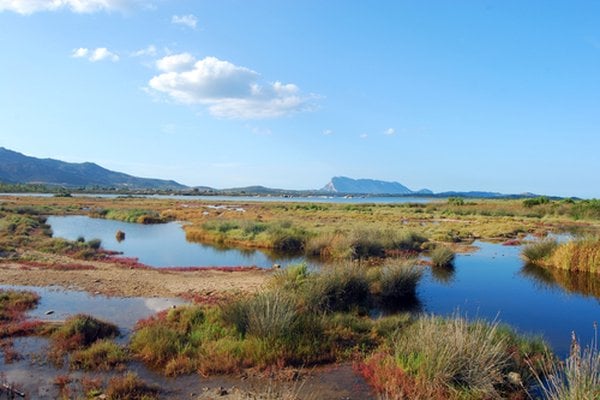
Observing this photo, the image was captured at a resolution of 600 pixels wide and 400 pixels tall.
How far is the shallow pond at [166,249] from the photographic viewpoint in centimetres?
2633

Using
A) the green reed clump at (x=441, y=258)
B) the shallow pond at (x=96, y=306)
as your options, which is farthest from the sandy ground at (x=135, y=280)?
the green reed clump at (x=441, y=258)

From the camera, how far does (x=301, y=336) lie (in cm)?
1042

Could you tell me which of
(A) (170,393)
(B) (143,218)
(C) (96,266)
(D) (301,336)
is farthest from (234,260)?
(B) (143,218)

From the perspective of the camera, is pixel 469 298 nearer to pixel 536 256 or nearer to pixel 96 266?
pixel 536 256

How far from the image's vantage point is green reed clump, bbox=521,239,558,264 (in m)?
25.6

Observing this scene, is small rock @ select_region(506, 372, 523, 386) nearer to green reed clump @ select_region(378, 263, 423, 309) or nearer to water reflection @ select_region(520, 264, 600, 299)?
green reed clump @ select_region(378, 263, 423, 309)

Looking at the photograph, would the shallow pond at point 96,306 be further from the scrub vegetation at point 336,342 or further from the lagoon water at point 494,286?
the lagoon water at point 494,286

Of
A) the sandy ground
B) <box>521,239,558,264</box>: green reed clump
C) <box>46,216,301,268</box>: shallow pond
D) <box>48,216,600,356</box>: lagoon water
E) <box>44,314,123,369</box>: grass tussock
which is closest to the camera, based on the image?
<box>44,314,123,369</box>: grass tussock

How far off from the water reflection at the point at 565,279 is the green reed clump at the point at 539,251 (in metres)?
1.08

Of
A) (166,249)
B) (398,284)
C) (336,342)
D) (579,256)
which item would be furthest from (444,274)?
(166,249)

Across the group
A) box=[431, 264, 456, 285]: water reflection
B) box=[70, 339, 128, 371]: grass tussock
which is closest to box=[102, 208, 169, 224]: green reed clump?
box=[431, 264, 456, 285]: water reflection

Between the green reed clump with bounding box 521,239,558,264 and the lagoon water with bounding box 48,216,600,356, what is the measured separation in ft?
2.21

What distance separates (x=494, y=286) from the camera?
2003 centimetres

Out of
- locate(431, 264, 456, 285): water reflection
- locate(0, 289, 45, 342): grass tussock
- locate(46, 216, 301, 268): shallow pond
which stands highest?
locate(431, 264, 456, 285): water reflection
